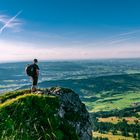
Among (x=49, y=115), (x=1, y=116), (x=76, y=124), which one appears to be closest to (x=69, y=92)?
(x=76, y=124)

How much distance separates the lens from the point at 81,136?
24.3m

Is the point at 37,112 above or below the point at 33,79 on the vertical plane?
below

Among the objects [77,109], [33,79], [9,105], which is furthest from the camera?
[33,79]

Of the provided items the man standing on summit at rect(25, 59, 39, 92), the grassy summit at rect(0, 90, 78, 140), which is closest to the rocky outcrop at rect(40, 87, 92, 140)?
the grassy summit at rect(0, 90, 78, 140)

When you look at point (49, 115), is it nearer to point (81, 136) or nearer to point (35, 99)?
point (35, 99)

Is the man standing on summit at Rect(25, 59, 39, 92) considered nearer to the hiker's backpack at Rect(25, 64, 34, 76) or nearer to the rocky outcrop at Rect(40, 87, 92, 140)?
the hiker's backpack at Rect(25, 64, 34, 76)

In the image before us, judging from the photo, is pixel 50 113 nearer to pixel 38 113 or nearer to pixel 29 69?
pixel 38 113

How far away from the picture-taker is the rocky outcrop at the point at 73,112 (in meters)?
24.4

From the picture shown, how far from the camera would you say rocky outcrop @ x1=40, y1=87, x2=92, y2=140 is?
24.4 metres

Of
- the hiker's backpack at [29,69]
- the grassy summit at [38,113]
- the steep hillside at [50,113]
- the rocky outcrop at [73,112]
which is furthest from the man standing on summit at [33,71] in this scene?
the grassy summit at [38,113]

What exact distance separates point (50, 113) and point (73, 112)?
3.58m

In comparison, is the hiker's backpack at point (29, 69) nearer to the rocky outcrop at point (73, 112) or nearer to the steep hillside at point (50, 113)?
the steep hillside at point (50, 113)

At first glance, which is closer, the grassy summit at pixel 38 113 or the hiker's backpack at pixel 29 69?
the grassy summit at pixel 38 113

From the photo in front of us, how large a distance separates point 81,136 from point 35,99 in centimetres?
494
